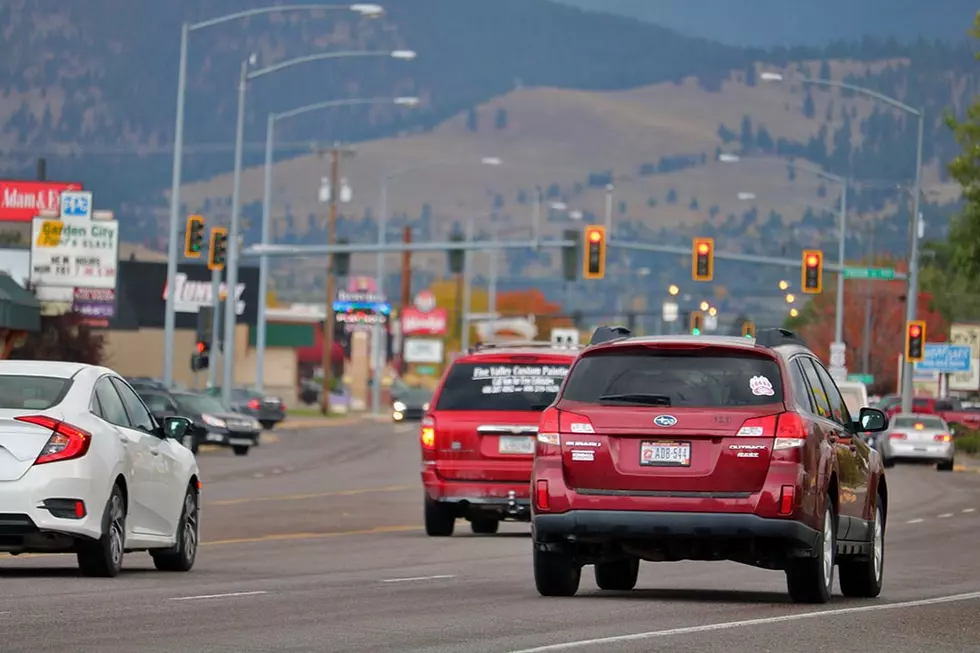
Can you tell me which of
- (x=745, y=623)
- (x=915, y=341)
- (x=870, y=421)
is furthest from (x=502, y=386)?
(x=915, y=341)

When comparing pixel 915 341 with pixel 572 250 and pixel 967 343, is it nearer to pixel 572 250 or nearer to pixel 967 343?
pixel 572 250

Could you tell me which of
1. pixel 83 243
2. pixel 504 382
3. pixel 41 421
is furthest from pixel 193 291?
pixel 41 421

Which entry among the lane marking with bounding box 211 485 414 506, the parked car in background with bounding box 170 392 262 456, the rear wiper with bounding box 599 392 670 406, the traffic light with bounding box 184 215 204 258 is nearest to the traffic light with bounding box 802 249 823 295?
the traffic light with bounding box 184 215 204 258

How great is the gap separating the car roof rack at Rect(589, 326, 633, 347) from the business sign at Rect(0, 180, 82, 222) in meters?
69.3

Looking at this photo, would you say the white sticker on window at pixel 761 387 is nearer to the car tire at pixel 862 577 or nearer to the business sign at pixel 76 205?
the car tire at pixel 862 577

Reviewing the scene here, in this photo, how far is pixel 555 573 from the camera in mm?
15516

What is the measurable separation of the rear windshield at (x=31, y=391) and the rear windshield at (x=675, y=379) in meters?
3.88

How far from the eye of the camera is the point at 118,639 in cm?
1210

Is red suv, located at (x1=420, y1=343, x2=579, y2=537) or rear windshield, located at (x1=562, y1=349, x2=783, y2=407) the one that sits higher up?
rear windshield, located at (x1=562, y1=349, x2=783, y2=407)

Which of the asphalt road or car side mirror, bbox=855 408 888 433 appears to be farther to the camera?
car side mirror, bbox=855 408 888 433

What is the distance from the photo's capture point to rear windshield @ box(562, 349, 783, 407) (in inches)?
583

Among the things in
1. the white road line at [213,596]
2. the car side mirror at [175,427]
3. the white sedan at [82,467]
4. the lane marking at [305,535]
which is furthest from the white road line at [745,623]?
the lane marking at [305,535]

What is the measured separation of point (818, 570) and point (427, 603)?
2.62 m

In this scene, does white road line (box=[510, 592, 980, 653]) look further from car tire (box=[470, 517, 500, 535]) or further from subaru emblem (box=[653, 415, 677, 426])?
car tire (box=[470, 517, 500, 535])
